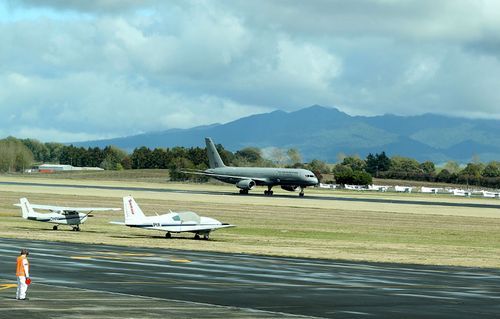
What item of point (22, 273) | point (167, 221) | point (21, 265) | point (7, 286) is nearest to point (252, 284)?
point (7, 286)

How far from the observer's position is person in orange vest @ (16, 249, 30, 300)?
31516 millimetres

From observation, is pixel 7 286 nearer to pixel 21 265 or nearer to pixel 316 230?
pixel 21 265

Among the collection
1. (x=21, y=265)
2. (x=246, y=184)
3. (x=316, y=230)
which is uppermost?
(x=246, y=184)

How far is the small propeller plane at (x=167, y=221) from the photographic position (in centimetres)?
6712

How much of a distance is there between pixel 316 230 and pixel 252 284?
1598 inches

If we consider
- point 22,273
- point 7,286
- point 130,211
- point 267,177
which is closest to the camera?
point 22,273

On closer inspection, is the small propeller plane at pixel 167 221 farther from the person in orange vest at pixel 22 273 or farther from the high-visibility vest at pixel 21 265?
the high-visibility vest at pixel 21 265

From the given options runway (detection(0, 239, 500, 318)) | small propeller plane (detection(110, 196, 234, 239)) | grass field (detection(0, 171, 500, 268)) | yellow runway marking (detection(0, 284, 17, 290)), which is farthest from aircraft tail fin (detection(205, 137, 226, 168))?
yellow runway marking (detection(0, 284, 17, 290))

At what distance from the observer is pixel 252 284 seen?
40562 mm

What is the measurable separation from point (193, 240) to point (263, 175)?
7938 centimetres

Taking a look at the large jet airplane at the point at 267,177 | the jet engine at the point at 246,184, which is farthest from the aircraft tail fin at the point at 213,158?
the jet engine at the point at 246,184

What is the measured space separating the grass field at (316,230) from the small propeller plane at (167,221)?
1.09m

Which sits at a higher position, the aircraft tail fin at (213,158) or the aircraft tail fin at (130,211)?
the aircraft tail fin at (213,158)

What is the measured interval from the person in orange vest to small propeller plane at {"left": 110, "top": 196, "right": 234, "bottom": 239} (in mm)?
33750
